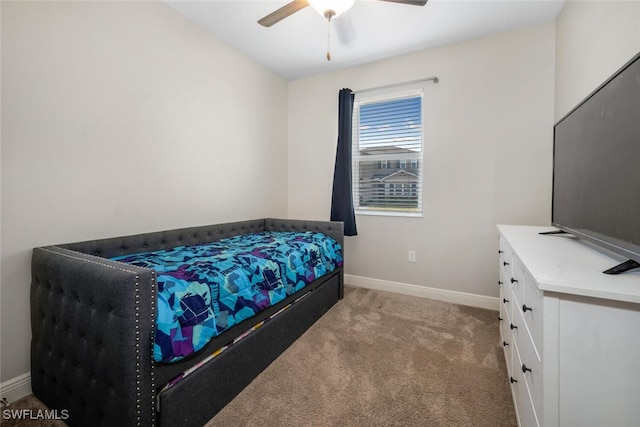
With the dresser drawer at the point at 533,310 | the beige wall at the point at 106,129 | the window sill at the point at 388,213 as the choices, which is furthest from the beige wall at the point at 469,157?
the dresser drawer at the point at 533,310

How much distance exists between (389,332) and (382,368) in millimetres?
454

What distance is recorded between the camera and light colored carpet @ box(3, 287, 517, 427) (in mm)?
1280

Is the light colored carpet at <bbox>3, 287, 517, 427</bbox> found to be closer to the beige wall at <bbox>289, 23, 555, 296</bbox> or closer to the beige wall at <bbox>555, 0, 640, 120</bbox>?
the beige wall at <bbox>289, 23, 555, 296</bbox>

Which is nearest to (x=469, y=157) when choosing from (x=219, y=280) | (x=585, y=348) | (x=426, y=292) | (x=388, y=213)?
(x=388, y=213)

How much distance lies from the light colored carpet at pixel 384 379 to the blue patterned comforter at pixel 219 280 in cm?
40

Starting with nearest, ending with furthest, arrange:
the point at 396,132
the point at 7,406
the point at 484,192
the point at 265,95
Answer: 1. the point at 7,406
2. the point at 484,192
3. the point at 396,132
4. the point at 265,95

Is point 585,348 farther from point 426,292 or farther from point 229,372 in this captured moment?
point 426,292

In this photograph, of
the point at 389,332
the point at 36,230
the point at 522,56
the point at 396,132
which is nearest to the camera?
the point at 36,230

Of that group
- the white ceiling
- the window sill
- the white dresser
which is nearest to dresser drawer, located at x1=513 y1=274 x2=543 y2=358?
the white dresser

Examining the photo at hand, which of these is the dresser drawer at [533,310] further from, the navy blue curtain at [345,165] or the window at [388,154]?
the navy blue curtain at [345,165]

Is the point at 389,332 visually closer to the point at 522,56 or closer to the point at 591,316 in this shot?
the point at 591,316

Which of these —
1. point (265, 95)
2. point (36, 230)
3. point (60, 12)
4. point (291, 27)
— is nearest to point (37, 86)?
point (60, 12)

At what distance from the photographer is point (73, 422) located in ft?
3.85

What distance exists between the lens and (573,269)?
898 mm
